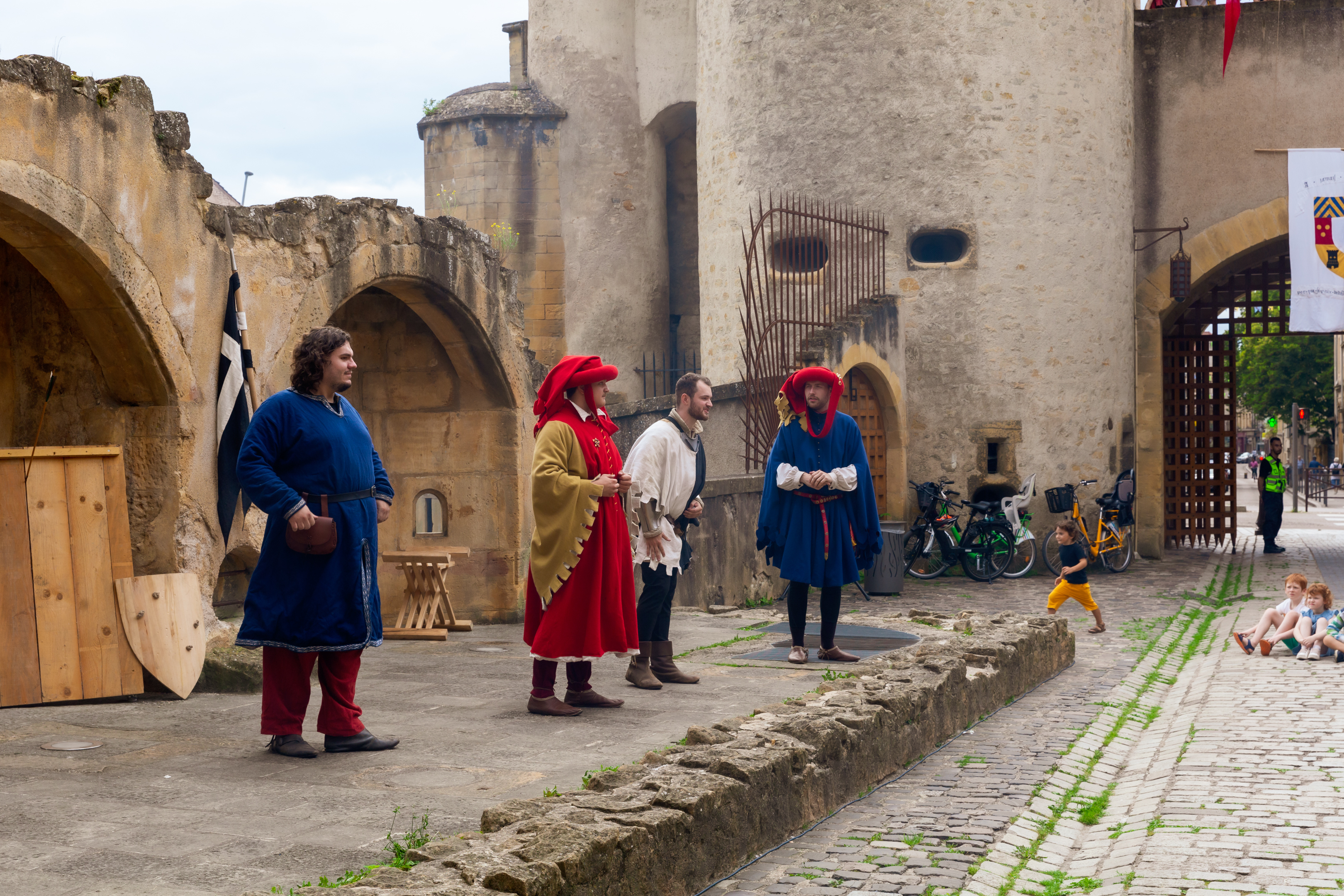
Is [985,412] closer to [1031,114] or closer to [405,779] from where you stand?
[1031,114]

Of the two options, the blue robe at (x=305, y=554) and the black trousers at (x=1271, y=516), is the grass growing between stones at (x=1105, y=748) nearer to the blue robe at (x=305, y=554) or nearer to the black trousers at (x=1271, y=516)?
the blue robe at (x=305, y=554)

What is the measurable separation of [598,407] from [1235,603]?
335 inches

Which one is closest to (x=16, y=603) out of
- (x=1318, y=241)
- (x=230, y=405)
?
(x=230, y=405)

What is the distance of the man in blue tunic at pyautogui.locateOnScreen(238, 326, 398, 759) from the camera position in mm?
4930

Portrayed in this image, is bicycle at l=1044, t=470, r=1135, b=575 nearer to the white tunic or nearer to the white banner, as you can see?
the white banner

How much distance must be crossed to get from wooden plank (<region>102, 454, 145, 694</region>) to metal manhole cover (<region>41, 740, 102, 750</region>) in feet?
3.30

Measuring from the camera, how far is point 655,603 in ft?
22.1

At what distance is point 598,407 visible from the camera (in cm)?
623

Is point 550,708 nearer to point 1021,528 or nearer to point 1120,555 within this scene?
point 1021,528

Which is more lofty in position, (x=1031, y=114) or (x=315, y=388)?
(x=1031, y=114)

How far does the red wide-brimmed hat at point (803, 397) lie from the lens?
762 centimetres

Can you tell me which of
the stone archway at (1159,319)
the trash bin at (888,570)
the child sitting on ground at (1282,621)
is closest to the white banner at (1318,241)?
the stone archway at (1159,319)

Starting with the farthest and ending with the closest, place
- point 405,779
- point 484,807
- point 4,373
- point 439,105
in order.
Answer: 1. point 439,105
2. point 4,373
3. point 405,779
4. point 484,807

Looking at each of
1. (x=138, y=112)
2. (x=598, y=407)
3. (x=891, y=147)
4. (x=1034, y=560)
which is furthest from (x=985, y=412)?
(x=138, y=112)
